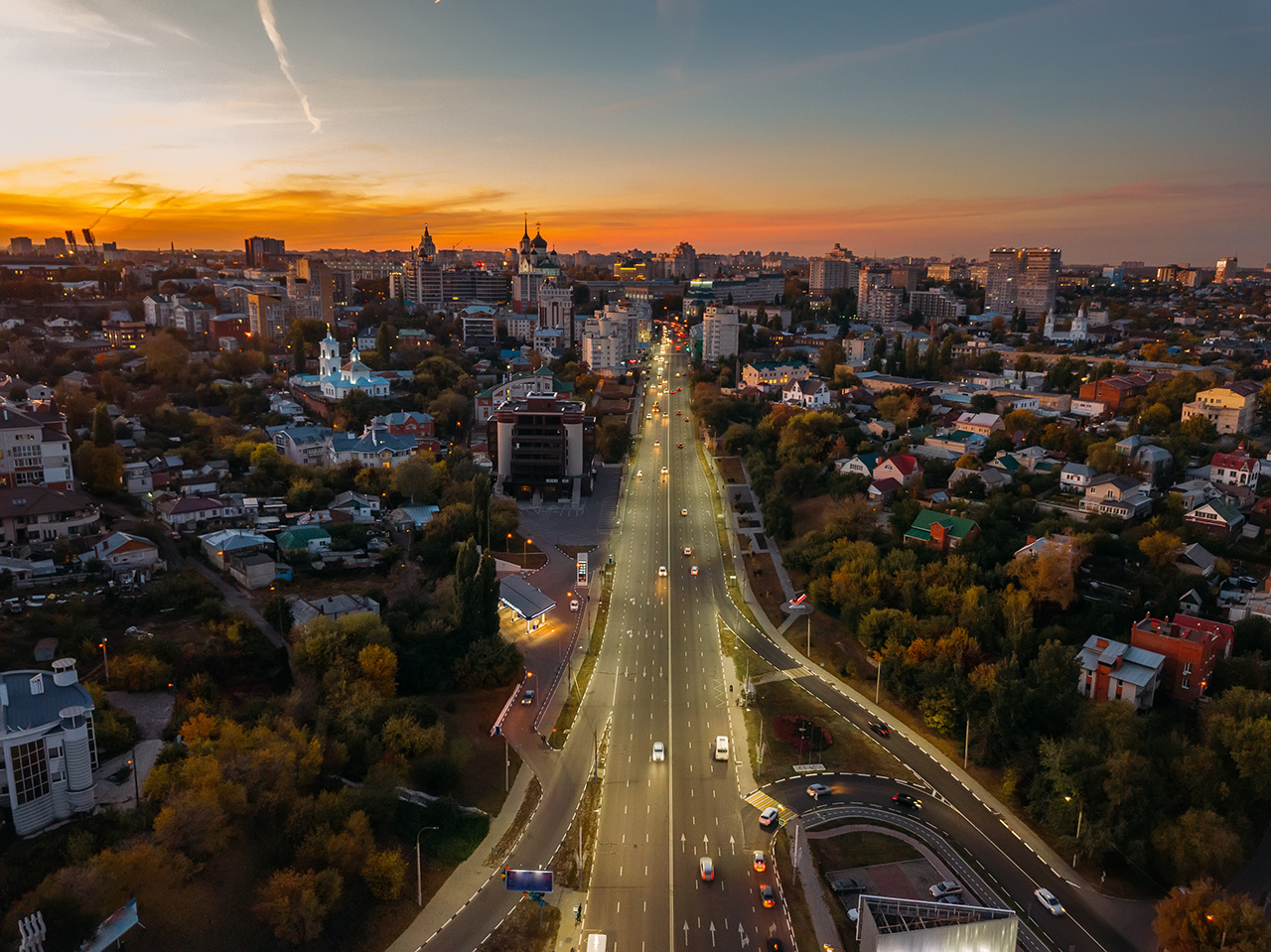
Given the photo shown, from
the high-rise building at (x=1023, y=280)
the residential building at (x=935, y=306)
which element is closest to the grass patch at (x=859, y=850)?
the residential building at (x=935, y=306)

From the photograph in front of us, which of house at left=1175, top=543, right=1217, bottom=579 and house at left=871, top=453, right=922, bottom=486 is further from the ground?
house at left=871, top=453, right=922, bottom=486

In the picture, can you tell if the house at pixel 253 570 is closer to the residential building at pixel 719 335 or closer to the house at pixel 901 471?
the house at pixel 901 471

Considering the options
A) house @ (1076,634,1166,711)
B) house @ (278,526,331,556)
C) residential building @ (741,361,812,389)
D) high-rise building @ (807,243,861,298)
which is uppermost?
high-rise building @ (807,243,861,298)

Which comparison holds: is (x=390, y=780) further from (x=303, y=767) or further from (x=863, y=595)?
(x=863, y=595)

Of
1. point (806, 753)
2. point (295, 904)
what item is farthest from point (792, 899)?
point (295, 904)

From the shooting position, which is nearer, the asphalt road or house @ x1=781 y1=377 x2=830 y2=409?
the asphalt road

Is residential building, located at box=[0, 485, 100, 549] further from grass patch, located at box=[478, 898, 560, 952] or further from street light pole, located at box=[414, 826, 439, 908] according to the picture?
grass patch, located at box=[478, 898, 560, 952]

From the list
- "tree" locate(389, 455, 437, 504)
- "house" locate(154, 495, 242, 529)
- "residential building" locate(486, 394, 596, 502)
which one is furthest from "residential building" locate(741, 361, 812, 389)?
"house" locate(154, 495, 242, 529)
